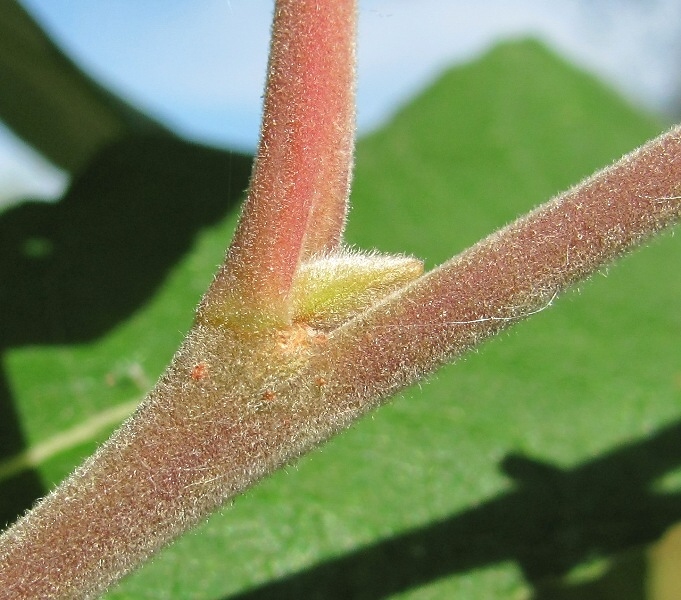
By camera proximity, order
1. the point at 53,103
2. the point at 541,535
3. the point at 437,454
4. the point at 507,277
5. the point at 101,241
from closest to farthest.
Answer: the point at 507,277, the point at 541,535, the point at 437,454, the point at 101,241, the point at 53,103

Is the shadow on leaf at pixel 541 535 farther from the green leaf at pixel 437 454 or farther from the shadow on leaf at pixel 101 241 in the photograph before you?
the shadow on leaf at pixel 101 241

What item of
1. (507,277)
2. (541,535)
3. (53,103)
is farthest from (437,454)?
(53,103)

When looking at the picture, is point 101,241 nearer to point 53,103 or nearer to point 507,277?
point 53,103

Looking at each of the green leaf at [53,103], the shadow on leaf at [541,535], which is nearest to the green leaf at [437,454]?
the shadow on leaf at [541,535]

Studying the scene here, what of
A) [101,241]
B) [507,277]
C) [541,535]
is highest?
[507,277]

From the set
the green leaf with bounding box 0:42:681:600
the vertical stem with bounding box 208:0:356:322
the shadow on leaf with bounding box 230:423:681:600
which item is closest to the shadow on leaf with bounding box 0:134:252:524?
the green leaf with bounding box 0:42:681:600

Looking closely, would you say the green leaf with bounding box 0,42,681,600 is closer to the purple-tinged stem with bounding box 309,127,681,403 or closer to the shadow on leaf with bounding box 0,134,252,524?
the shadow on leaf with bounding box 0,134,252,524

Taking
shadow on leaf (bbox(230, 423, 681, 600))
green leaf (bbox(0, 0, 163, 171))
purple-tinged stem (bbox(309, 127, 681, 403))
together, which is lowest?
shadow on leaf (bbox(230, 423, 681, 600))
